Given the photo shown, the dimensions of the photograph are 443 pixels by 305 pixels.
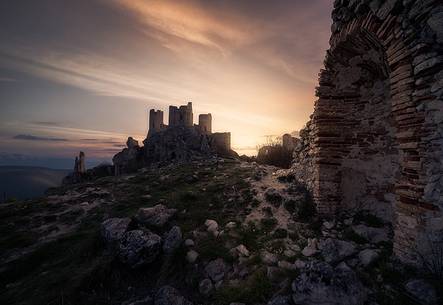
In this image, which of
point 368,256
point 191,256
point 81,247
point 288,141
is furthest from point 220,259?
point 288,141

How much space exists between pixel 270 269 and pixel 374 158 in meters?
4.25

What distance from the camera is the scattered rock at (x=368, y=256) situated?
4.41 meters

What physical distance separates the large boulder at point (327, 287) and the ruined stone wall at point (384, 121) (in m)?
1.38

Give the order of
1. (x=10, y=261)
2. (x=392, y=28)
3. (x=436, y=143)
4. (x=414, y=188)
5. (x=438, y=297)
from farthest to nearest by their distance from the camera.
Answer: (x=10, y=261)
(x=392, y=28)
(x=414, y=188)
(x=436, y=143)
(x=438, y=297)

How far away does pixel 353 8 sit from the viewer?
570 cm

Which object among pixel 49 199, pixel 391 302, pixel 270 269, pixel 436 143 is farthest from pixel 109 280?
pixel 49 199

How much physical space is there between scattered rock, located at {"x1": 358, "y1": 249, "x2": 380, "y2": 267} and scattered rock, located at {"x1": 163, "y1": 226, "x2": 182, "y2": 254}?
3.97m

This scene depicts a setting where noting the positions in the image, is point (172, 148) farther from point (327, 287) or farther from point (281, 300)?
point (327, 287)

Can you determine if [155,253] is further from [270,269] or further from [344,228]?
[344,228]

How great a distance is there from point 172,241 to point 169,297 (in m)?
1.70

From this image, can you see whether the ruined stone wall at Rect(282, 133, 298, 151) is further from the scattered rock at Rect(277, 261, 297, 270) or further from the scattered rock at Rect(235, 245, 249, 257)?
the scattered rock at Rect(277, 261, 297, 270)

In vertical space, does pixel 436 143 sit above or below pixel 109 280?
above

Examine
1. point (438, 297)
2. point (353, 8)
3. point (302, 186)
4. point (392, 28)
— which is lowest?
point (438, 297)

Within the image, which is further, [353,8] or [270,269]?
[353,8]
